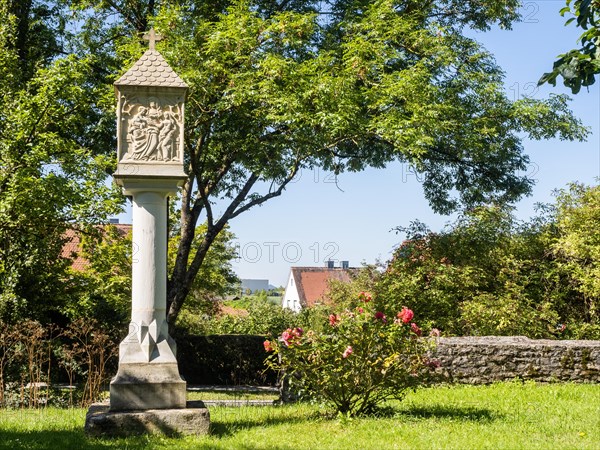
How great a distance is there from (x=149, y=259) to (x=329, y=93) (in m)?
6.95

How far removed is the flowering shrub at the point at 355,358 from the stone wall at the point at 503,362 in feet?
11.8

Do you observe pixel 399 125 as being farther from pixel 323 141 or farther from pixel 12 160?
pixel 12 160

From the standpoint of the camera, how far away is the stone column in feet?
25.5

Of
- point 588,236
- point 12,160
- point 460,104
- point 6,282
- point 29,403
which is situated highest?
point 460,104

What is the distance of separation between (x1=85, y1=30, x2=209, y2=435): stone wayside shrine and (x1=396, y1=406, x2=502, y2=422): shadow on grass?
2.63 m

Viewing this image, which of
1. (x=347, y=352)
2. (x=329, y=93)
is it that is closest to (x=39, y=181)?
(x=329, y=93)

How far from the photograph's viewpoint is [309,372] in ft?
27.8

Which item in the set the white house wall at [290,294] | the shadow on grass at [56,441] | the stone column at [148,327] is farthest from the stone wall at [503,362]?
the white house wall at [290,294]

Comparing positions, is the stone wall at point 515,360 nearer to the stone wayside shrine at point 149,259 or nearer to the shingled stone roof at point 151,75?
the stone wayside shrine at point 149,259

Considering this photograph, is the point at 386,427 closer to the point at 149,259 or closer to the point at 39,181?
the point at 149,259

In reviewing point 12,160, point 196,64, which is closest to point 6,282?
point 12,160


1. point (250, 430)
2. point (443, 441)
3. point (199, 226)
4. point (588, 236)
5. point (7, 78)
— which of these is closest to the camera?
point (443, 441)

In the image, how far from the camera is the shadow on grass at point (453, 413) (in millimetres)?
8547

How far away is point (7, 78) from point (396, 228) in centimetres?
968
